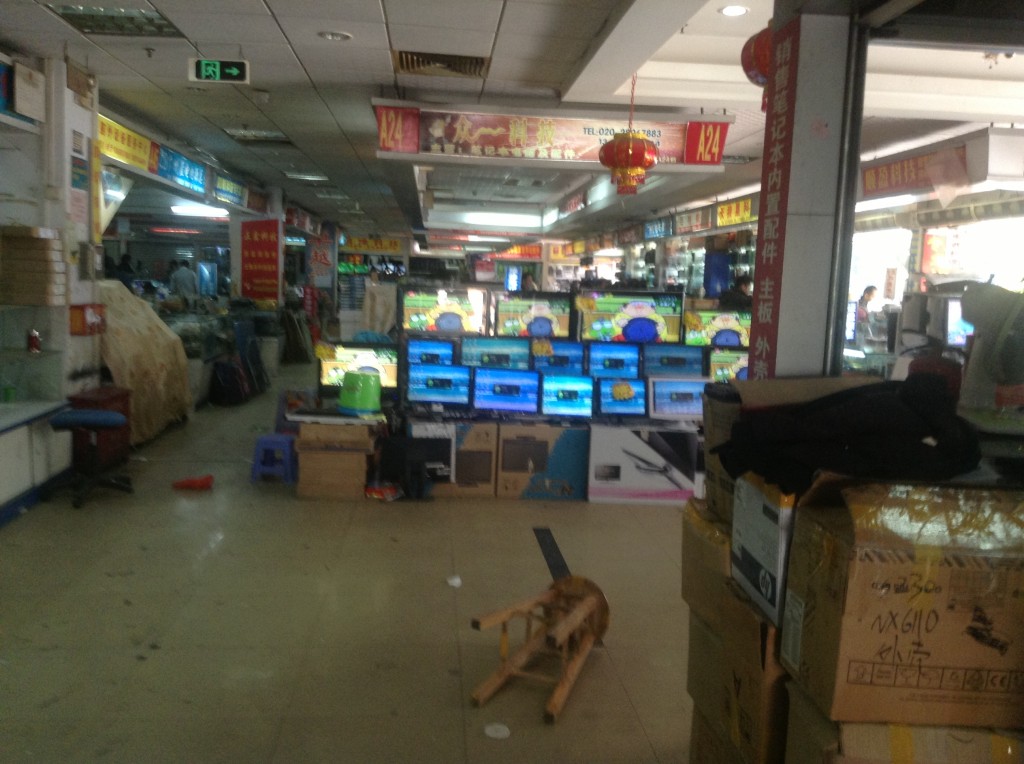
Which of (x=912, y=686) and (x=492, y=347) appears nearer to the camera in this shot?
(x=912, y=686)

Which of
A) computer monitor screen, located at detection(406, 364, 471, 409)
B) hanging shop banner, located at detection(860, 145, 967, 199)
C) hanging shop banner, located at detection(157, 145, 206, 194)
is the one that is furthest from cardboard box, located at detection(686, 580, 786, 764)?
hanging shop banner, located at detection(157, 145, 206, 194)

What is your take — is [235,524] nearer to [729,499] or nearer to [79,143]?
[79,143]

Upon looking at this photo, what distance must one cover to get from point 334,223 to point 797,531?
21.6m

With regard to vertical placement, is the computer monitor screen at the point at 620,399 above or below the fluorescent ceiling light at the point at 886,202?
below

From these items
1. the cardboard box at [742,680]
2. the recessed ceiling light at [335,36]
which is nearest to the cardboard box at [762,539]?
the cardboard box at [742,680]

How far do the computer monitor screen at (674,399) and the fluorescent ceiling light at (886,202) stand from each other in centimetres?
312

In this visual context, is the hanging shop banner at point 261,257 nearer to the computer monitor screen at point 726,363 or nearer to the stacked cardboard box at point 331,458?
the stacked cardboard box at point 331,458

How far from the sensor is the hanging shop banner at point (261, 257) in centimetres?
1337

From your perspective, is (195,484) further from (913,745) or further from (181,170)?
(913,745)

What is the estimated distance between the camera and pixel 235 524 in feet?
17.9

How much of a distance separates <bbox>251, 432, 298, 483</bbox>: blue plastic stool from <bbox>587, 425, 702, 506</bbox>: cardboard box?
7.85 ft

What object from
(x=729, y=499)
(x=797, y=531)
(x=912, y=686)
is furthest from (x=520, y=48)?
(x=912, y=686)

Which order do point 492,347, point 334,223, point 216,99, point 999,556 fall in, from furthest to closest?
1. point 334,223
2. point 216,99
3. point 492,347
4. point 999,556

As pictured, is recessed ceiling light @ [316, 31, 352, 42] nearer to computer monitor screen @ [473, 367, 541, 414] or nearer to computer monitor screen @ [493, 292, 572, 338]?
computer monitor screen @ [493, 292, 572, 338]
